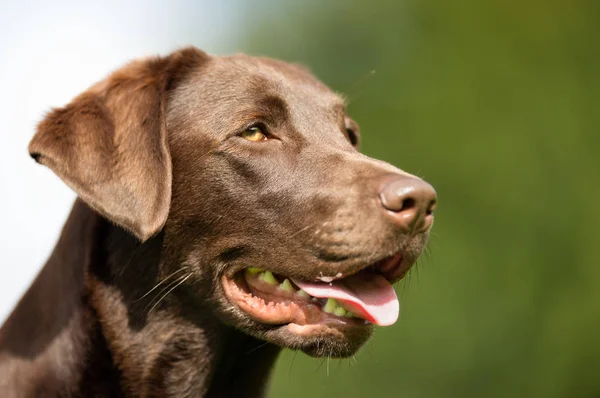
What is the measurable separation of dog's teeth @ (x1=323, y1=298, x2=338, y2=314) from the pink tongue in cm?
3

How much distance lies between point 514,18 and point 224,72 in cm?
1396

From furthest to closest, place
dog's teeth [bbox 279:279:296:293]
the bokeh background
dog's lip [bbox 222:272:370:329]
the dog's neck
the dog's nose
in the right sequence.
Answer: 1. the bokeh background
2. the dog's neck
3. dog's teeth [bbox 279:279:296:293]
4. dog's lip [bbox 222:272:370:329]
5. the dog's nose

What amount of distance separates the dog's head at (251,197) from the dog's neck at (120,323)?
0.39 ft

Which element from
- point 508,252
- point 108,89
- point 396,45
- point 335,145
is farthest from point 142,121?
point 396,45

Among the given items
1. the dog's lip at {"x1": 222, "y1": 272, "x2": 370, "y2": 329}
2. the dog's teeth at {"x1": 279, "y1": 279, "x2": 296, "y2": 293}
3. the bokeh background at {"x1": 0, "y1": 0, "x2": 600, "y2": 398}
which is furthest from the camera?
the bokeh background at {"x1": 0, "y1": 0, "x2": 600, "y2": 398}

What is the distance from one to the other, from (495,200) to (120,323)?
12304 millimetres

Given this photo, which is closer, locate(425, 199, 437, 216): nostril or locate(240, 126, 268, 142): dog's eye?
locate(425, 199, 437, 216): nostril

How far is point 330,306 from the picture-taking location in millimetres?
3709

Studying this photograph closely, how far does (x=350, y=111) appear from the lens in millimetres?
16938

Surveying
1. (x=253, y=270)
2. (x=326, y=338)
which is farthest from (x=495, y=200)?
(x=326, y=338)

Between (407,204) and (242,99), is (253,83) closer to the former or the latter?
(242,99)

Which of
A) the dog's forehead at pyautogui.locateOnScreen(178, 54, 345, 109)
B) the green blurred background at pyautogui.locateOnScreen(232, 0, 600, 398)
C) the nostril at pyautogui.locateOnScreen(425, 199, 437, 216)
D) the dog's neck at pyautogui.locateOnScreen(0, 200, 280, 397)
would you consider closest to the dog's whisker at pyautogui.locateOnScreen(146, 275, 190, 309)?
the dog's neck at pyautogui.locateOnScreen(0, 200, 280, 397)

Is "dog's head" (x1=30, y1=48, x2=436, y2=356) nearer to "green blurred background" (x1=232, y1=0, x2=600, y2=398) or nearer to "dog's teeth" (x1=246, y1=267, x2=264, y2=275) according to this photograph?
"dog's teeth" (x1=246, y1=267, x2=264, y2=275)

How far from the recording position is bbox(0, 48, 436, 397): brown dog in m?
3.65
